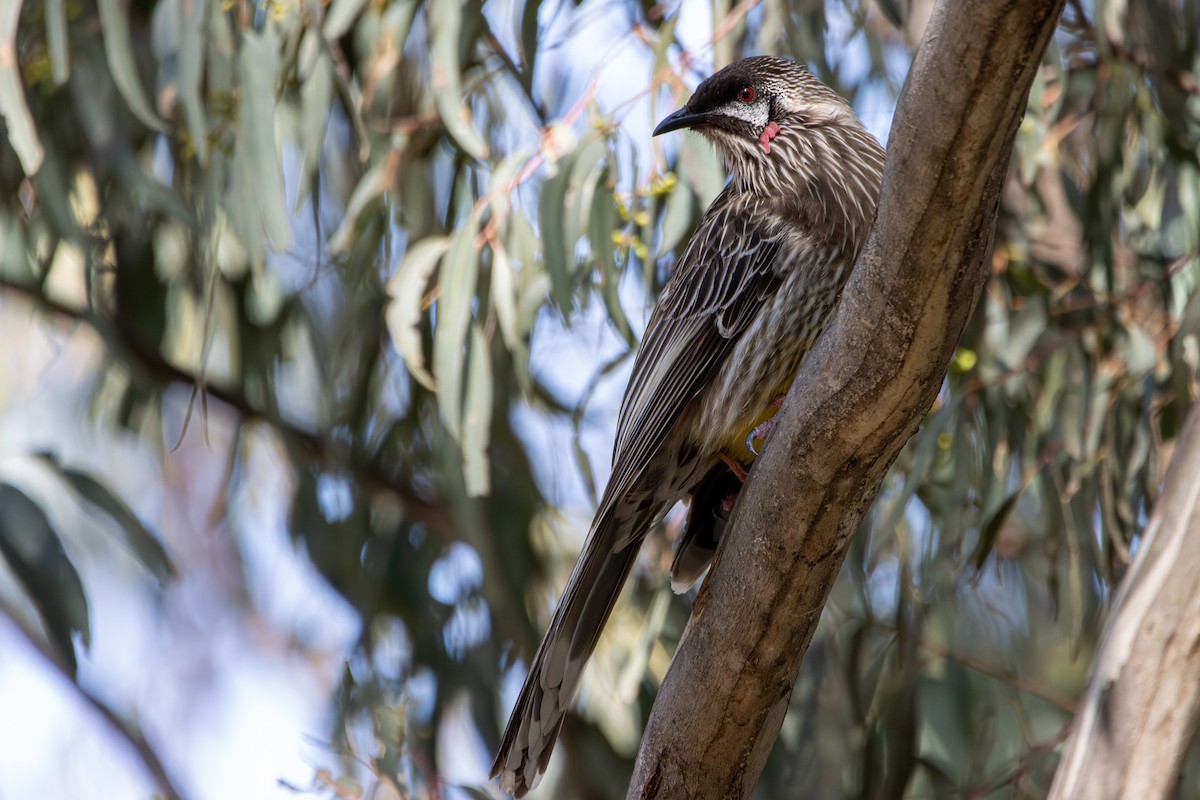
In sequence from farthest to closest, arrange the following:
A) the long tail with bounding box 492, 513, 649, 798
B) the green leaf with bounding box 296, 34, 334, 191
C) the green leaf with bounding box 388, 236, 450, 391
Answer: the green leaf with bounding box 296, 34, 334, 191 < the green leaf with bounding box 388, 236, 450, 391 < the long tail with bounding box 492, 513, 649, 798

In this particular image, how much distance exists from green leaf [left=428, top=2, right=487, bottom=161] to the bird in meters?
0.40


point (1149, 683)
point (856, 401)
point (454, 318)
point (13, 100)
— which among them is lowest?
point (1149, 683)

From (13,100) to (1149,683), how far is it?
224 centimetres

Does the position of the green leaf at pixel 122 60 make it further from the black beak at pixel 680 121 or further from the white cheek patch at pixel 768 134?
the white cheek patch at pixel 768 134

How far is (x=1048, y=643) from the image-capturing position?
461 cm

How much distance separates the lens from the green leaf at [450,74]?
277 cm

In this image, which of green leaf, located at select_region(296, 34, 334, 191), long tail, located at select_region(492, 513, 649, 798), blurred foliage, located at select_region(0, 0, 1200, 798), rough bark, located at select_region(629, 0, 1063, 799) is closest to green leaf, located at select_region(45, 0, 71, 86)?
blurred foliage, located at select_region(0, 0, 1200, 798)

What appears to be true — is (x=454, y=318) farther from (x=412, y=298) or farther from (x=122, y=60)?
(x=122, y=60)

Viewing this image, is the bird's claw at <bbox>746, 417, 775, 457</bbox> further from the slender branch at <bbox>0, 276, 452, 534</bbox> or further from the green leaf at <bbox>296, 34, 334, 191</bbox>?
the slender branch at <bbox>0, 276, 452, 534</bbox>

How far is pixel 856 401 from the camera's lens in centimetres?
166

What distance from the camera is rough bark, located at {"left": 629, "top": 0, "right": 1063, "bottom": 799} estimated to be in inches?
56.4

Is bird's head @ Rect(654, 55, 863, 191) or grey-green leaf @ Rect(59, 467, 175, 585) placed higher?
bird's head @ Rect(654, 55, 863, 191)

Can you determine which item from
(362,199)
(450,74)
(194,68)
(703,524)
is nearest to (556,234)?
(450,74)

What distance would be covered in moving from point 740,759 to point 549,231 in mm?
1159
